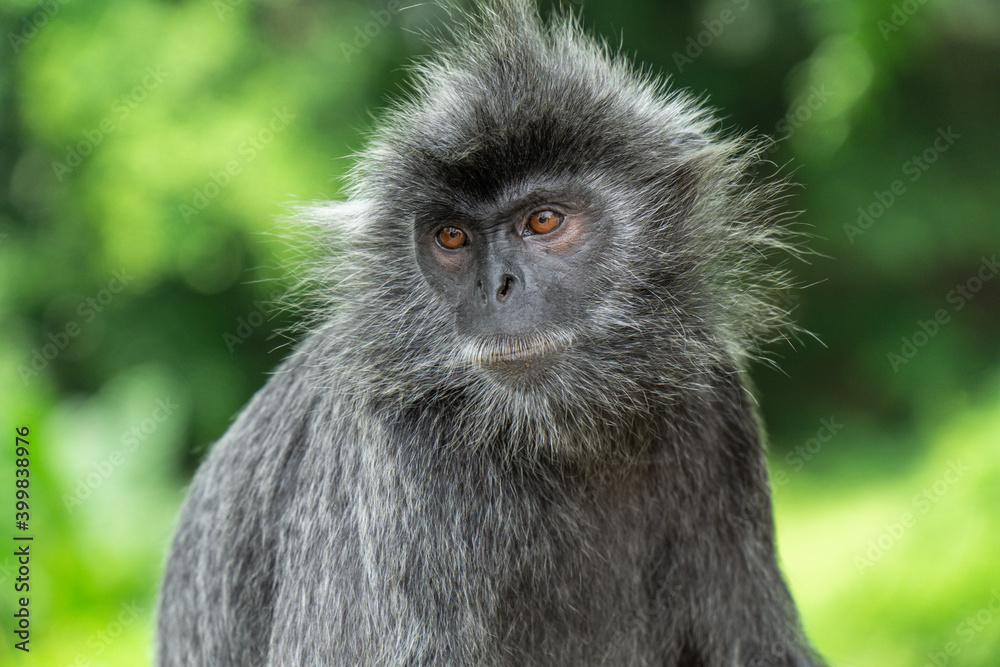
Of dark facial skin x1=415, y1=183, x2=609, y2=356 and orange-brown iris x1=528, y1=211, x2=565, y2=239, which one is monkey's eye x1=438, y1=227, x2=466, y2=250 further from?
orange-brown iris x1=528, y1=211, x2=565, y2=239

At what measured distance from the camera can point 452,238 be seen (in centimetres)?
346

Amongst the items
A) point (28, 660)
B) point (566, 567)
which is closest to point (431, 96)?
point (566, 567)

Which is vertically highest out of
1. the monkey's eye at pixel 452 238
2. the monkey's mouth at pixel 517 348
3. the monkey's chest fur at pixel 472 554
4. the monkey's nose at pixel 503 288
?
the monkey's eye at pixel 452 238

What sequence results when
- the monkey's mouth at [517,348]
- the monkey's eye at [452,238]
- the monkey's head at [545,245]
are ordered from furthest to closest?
the monkey's eye at [452,238]
the monkey's head at [545,245]
the monkey's mouth at [517,348]

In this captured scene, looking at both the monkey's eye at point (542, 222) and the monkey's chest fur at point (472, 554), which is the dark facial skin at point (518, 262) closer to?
the monkey's eye at point (542, 222)

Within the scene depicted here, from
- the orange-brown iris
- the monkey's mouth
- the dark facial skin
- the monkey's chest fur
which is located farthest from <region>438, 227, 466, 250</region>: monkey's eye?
the monkey's chest fur

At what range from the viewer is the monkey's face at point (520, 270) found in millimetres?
3238

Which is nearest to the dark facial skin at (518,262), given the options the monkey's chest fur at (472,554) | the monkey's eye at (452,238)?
the monkey's eye at (452,238)

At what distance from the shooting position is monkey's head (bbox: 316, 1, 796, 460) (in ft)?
10.9

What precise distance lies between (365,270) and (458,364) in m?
0.65

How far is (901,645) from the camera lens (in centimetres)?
493

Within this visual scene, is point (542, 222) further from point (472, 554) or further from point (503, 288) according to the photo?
point (472, 554)

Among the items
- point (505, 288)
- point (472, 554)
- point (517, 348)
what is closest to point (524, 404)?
point (517, 348)

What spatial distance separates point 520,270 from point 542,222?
0.22m
